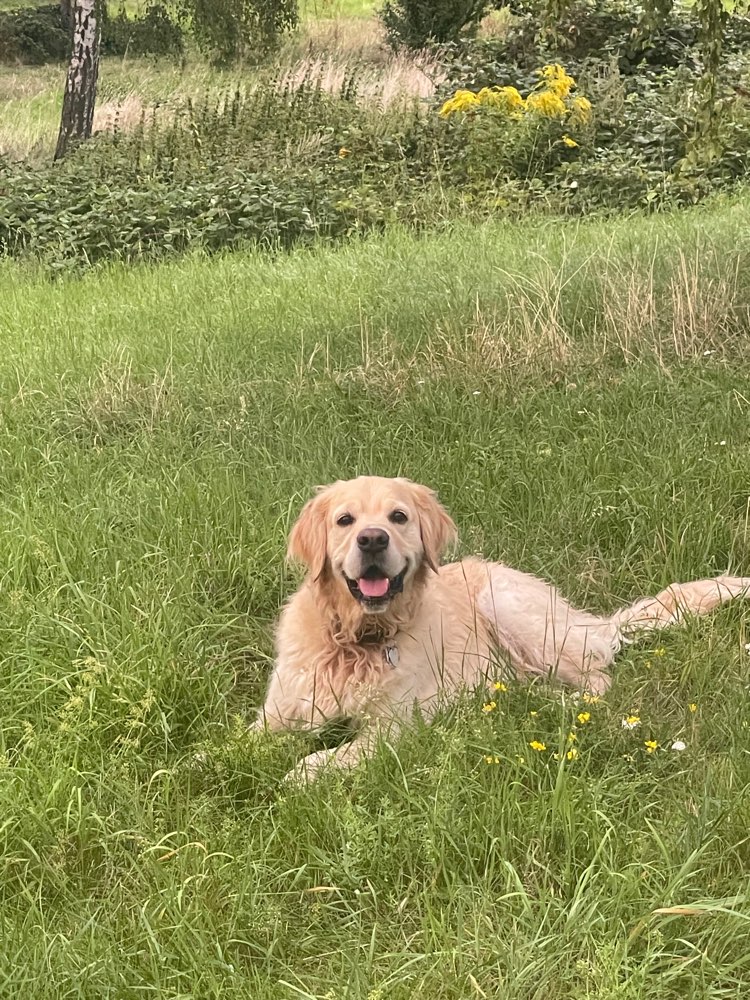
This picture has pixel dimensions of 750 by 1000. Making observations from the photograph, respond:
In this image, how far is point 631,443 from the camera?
A: 3.85 metres

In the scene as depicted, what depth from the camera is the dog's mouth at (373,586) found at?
2.66m

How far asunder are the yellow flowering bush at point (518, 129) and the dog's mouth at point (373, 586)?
7273 millimetres

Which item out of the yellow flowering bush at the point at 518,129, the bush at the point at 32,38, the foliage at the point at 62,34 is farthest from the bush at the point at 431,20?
the bush at the point at 32,38

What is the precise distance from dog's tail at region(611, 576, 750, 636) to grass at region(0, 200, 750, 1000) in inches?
2.5

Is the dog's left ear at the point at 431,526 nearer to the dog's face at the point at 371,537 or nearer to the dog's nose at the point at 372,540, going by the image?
the dog's face at the point at 371,537

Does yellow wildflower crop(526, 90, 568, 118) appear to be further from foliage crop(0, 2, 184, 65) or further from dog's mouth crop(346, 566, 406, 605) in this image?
foliage crop(0, 2, 184, 65)

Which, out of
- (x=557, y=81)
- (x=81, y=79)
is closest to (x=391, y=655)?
(x=557, y=81)

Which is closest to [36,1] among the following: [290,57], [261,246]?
[290,57]

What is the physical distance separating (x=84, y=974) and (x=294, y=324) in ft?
13.8

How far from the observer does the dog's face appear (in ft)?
8.66

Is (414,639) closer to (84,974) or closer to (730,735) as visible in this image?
(730,735)

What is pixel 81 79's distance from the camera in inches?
420

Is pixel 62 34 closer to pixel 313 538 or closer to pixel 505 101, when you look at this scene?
pixel 505 101

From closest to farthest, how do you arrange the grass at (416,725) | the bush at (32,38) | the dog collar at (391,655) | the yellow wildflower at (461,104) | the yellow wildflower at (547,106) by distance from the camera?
the grass at (416,725) < the dog collar at (391,655) < the yellow wildflower at (547,106) < the yellow wildflower at (461,104) < the bush at (32,38)
